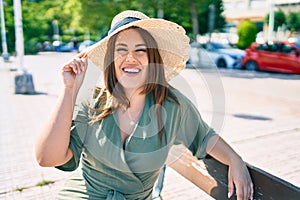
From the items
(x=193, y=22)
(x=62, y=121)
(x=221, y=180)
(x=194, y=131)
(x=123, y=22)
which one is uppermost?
(x=193, y=22)

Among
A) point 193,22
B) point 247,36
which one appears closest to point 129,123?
point 193,22

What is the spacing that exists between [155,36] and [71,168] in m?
0.71

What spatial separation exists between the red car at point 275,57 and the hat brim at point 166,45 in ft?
37.7

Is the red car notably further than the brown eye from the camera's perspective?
Yes

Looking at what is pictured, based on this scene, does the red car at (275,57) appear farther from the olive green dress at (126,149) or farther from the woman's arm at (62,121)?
the woman's arm at (62,121)

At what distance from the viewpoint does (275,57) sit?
12.5 metres

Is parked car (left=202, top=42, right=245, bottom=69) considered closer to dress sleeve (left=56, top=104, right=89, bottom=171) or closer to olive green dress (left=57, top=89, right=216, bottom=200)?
olive green dress (left=57, top=89, right=216, bottom=200)

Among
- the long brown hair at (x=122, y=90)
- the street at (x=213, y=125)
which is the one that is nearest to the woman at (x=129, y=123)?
Result: the long brown hair at (x=122, y=90)

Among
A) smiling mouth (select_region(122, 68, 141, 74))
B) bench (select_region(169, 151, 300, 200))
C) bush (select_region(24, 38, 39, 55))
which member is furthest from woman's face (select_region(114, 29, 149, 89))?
bush (select_region(24, 38, 39, 55))

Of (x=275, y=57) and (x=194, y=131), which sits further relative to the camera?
(x=275, y=57)

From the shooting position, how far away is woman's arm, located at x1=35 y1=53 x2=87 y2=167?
1306 millimetres

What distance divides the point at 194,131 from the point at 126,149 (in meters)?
0.36

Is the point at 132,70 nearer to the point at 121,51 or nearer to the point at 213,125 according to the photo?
the point at 121,51

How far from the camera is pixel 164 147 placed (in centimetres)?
152
